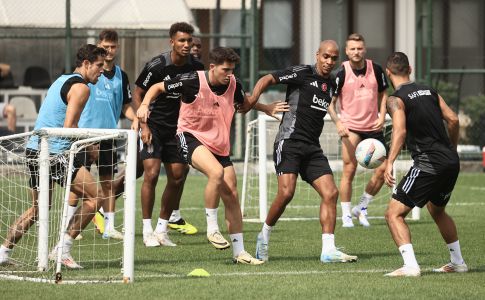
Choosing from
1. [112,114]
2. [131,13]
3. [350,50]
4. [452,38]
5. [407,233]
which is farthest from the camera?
[452,38]

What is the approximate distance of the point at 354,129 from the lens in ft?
52.2

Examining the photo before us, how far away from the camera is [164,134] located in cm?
1412

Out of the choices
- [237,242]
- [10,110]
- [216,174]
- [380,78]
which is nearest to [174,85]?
[216,174]

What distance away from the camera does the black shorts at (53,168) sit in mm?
11068

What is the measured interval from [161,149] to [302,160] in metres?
2.20

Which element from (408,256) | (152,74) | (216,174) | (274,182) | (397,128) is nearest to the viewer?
(408,256)

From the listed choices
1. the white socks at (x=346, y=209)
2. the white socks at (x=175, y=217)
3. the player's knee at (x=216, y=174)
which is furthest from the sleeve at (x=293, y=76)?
the white socks at (x=346, y=209)

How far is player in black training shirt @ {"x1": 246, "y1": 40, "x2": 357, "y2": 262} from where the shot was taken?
478 inches

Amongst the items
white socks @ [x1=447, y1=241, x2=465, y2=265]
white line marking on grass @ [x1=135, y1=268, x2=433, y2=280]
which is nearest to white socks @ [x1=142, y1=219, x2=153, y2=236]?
white line marking on grass @ [x1=135, y1=268, x2=433, y2=280]

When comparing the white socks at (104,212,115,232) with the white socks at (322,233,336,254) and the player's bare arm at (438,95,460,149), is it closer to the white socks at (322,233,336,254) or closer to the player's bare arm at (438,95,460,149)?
the white socks at (322,233,336,254)

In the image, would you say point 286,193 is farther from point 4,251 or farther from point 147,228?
point 4,251

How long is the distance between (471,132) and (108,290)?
53.4ft

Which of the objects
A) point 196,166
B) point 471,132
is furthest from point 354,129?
point 471,132

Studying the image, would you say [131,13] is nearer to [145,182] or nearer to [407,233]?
[145,182]
